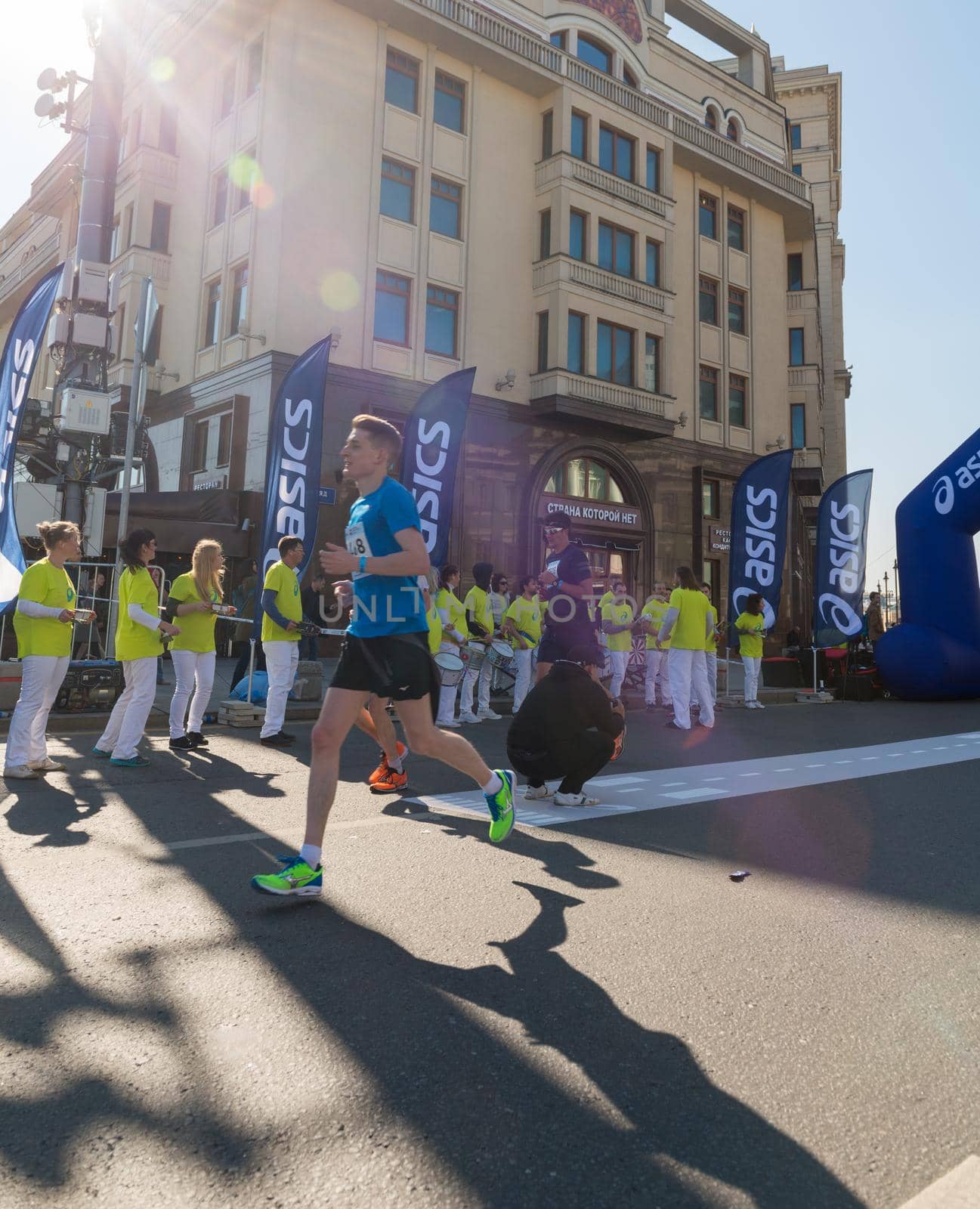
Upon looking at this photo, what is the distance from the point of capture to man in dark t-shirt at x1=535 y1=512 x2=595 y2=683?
5809 mm

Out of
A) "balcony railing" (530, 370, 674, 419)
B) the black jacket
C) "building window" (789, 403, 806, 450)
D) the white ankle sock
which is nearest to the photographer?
the white ankle sock

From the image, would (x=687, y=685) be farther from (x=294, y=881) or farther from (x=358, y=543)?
(x=294, y=881)

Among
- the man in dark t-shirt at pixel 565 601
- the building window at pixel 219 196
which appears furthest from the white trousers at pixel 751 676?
the building window at pixel 219 196

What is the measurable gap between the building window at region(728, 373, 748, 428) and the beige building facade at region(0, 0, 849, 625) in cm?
11

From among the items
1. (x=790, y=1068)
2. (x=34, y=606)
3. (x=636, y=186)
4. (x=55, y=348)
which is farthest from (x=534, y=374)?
(x=790, y=1068)

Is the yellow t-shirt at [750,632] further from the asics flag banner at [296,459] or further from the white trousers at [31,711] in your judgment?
the white trousers at [31,711]

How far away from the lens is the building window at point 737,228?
2958 cm

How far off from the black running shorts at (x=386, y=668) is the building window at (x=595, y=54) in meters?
25.9

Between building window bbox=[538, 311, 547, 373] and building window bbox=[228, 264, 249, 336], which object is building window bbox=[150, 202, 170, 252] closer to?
building window bbox=[228, 264, 249, 336]

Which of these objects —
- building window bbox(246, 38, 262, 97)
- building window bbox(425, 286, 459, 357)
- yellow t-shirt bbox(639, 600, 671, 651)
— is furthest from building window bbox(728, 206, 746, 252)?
yellow t-shirt bbox(639, 600, 671, 651)

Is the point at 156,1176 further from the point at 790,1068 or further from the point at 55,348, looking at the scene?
the point at 55,348

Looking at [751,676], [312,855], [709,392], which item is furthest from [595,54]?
[312,855]

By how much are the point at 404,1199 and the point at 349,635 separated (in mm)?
2525

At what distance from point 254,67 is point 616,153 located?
10.1 m
